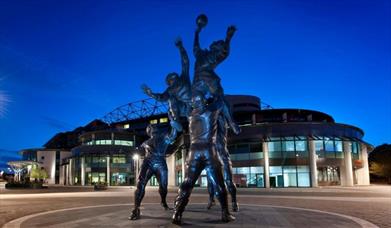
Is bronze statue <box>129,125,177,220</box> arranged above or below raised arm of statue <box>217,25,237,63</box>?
below

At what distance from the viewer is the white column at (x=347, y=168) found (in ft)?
168

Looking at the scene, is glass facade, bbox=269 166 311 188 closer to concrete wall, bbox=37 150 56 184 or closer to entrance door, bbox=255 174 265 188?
entrance door, bbox=255 174 265 188

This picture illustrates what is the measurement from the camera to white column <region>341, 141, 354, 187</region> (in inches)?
2017

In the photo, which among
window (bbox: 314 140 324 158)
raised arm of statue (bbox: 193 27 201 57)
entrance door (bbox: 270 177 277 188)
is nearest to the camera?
raised arm of statue (bbox: 193 27 201 57)

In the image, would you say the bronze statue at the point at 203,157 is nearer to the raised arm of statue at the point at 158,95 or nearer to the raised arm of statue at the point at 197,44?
the raised arm of statue at the point at 197,44

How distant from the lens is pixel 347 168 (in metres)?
51.7

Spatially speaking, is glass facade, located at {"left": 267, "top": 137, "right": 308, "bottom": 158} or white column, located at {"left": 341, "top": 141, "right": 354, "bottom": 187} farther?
white column, located at {"left": 341, "top": 141, "right": 354, "bottom": 187}

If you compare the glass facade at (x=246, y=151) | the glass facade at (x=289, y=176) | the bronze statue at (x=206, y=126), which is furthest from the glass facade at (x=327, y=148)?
the bronze statue at (x=206, y=126)

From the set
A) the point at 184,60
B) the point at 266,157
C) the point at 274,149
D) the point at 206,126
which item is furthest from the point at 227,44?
the point at 274,149

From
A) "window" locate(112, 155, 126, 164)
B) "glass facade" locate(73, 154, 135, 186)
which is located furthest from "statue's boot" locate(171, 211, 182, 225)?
"window" locate(112, 155, 126, 164)

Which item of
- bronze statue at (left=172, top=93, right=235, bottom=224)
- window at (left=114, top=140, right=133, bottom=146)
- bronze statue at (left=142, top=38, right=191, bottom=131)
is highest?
window at (left=114, top=140, right=133, bottom=146)

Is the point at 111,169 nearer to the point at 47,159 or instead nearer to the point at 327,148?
the point at 47,159

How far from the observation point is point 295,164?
49.4 meters

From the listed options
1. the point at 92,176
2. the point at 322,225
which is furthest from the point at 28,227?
the point at 92,176
